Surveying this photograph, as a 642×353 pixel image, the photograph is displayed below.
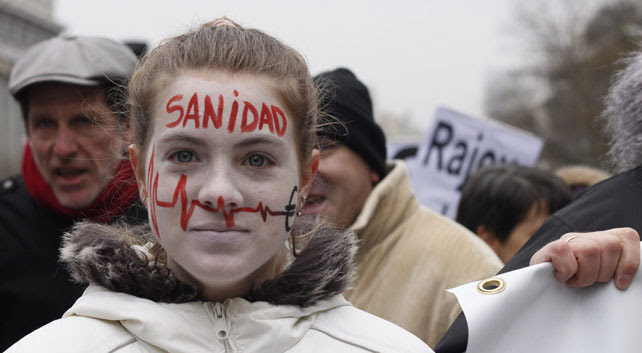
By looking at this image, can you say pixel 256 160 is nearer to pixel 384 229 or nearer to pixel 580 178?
pixel 384 229

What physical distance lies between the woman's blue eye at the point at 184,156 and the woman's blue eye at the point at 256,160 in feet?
0.47

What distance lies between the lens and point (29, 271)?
120 inches

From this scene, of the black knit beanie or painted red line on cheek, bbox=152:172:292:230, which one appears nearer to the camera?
painted red line on cheek, bbox=152:172:292:230

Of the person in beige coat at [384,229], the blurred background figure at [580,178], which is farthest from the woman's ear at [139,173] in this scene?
the blurred background figure at [580,178]

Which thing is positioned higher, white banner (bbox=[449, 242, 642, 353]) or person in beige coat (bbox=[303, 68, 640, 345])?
white banner (bbox=[449, 242, 642, 353])

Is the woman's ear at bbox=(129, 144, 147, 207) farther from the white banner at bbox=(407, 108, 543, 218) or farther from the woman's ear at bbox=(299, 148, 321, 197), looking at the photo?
the white banner at bbox=(407, 108, 543, 218)

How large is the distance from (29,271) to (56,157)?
→ 502 millimetres

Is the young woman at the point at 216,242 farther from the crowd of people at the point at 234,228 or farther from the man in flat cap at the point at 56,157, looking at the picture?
the man in flat cap at the point at 56,157

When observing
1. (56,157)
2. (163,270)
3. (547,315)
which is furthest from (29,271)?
(547,315)

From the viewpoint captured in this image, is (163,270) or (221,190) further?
(163,270)

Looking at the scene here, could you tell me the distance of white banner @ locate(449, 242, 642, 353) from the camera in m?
2.02

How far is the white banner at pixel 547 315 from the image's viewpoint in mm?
2018

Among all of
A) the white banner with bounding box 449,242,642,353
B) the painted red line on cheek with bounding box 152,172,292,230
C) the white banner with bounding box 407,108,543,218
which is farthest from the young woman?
the white banner with bounding box 407,108,543,218

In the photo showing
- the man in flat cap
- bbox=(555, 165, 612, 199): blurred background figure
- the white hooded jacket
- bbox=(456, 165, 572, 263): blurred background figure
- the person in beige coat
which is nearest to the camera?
the white hooded jacket
